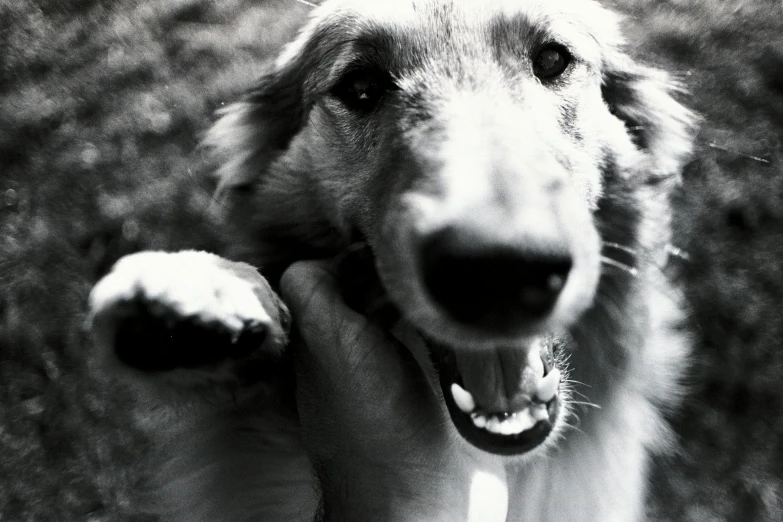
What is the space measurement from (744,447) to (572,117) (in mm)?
2293

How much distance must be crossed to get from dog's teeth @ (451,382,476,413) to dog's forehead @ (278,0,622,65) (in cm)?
102

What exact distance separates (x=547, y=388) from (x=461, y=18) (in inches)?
44.1

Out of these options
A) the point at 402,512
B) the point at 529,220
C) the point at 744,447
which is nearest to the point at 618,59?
the point at 529,220

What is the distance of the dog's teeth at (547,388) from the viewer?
187 cm

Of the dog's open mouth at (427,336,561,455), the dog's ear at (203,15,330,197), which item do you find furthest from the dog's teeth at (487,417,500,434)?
the dog's ear at (203,15,330,197)

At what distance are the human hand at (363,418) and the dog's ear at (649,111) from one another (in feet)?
3.73

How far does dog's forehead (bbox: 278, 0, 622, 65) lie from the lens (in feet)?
6.53

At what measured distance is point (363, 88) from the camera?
209 centimetres

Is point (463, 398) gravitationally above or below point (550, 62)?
below

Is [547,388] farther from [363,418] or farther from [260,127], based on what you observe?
[260,127]

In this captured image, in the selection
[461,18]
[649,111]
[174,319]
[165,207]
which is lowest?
[165,207]

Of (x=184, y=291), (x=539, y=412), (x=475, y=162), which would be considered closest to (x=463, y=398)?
(x=539, y=412)

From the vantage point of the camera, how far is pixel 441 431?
2.07 metres

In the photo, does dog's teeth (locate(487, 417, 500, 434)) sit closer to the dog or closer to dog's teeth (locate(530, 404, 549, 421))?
the dog
